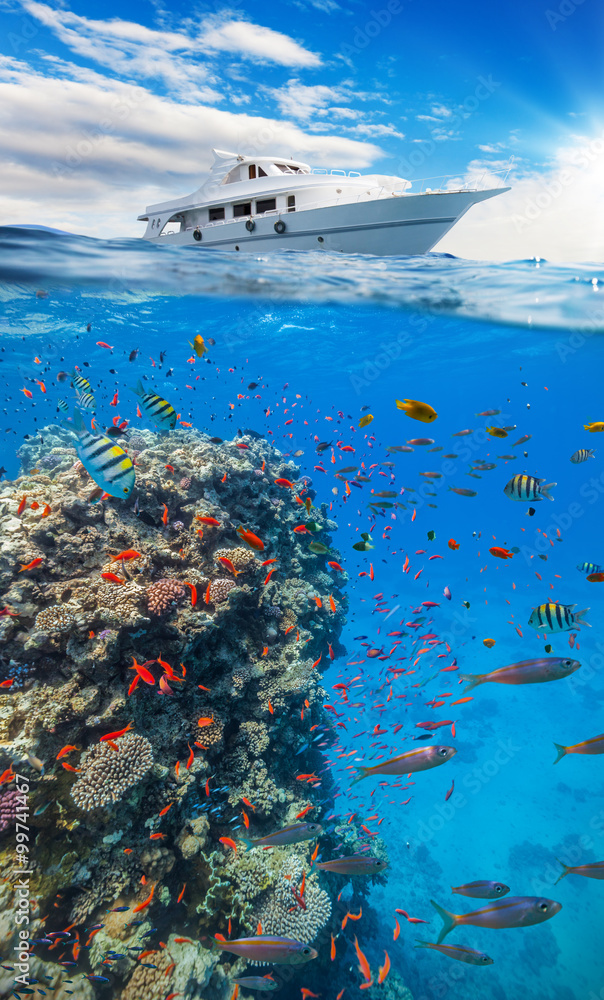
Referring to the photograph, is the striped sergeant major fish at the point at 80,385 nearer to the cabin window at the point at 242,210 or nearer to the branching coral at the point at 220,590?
the branching coral at the point at 220,590

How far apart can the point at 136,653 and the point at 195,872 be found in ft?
9.71

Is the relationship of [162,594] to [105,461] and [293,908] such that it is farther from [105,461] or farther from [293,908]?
[293,908]

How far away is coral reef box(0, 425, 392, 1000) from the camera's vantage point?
4.68 metres

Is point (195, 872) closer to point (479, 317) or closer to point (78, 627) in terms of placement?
point (78, 627)

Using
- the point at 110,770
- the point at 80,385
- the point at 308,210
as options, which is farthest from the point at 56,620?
the point at 308,210

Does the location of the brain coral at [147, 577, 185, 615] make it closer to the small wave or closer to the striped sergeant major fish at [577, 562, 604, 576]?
the striped sergeant major fish at [577, 562, 604, 576]

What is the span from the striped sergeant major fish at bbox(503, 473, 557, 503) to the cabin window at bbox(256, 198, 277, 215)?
12.7 meters

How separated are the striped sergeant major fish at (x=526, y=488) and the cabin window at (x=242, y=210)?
1352 centimetres

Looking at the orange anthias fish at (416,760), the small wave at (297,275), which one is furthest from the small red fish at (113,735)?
the small wave at (297,275)

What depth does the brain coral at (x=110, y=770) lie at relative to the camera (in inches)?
180

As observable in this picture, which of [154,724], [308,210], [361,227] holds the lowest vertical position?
[154,724]

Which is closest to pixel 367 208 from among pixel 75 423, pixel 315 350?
pixel 75 423

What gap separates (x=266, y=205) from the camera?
1349 cm

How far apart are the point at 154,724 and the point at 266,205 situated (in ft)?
49.6
